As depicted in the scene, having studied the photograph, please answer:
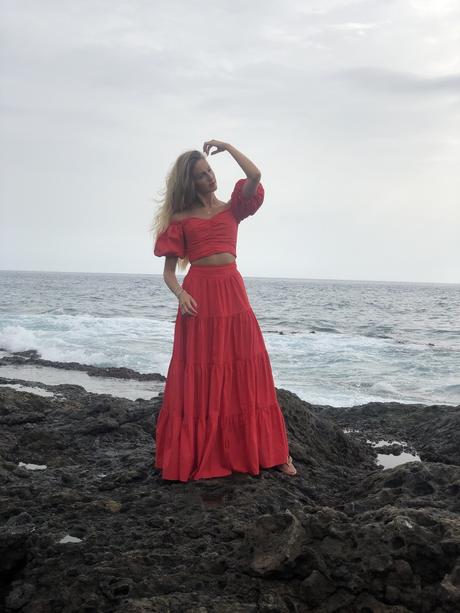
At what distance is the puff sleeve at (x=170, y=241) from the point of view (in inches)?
152

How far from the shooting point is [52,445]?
4.93 m

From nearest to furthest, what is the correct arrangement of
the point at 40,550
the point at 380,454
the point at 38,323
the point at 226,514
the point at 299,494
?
the point at 40,550
the point at 226,514
the point at 299,494
the point at 380,454
the point at 38,323

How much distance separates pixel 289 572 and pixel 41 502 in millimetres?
1647

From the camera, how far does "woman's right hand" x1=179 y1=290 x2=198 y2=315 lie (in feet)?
12.2

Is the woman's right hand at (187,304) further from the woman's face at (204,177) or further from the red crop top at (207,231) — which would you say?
the woman's face at (204,177)

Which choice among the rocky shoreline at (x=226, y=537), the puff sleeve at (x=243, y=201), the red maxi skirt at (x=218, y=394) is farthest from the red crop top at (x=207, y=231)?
the rocky shoreline at (x=226, y=537)

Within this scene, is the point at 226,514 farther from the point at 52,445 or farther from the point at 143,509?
the point at 52,445

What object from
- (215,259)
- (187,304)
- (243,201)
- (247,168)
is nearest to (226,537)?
(187,304)

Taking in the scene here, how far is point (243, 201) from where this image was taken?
3.84 metres

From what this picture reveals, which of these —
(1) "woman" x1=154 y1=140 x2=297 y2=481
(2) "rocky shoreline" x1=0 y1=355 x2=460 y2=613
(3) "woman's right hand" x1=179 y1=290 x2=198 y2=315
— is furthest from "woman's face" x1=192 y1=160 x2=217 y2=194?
(2) "rocky shoreline" x1=0 y1=355 x2=460 y2=613

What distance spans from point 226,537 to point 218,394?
113 centimetres

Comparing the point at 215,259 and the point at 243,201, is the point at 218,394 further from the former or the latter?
the point at 243,201

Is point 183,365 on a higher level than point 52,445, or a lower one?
higher

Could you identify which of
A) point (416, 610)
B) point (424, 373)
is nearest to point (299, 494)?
point (416, 610)
